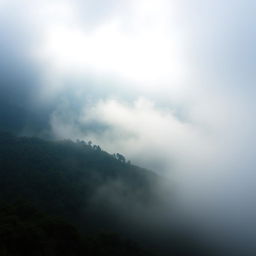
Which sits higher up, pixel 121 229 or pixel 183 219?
pixel 183 219

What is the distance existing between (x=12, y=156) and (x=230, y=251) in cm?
11250

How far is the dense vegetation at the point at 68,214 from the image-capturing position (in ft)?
265

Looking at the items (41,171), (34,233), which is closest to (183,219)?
(41,171)

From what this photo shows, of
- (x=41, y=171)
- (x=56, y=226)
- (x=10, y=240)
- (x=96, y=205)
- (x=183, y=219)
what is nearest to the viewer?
(x=10, y=240)

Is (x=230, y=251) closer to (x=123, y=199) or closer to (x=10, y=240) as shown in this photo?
(x=123, y=199)

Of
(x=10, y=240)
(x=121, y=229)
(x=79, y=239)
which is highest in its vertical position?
(x=121, y=229)

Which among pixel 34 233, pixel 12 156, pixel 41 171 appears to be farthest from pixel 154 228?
pixel 34 233

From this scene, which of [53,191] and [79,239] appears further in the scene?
[53,191]

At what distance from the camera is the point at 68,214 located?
14562 centimetres

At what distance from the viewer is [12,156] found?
181000 mm

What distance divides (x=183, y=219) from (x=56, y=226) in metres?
115

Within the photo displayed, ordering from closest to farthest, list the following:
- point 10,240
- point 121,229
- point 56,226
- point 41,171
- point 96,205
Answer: point 10,240, point 56,226, point 121,229, point 96,205, point 41,171

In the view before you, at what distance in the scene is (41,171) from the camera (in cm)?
17750

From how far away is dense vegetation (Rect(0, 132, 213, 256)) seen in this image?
80812 millimetres
